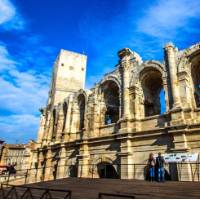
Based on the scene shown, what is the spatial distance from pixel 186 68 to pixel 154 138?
16.9 feet

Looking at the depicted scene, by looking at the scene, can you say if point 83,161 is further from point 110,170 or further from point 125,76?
point 125,76

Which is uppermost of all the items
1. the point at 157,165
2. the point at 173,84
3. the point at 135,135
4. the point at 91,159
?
the point at 173,84

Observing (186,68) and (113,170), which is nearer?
(186,68)

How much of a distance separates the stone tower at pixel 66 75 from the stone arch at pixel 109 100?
915 cm

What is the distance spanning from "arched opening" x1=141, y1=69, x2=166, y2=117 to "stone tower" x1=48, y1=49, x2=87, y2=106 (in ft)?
42.7

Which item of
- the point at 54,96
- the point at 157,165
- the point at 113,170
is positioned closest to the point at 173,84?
the point at 157,165

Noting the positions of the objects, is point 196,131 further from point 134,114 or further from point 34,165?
point 34,165

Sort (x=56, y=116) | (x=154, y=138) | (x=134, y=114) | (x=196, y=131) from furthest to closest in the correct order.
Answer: (x=56, y=116)
(x=134, y=114)
(x=154, y=138)
(x=196, y=131)

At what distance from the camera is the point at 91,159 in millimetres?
17453

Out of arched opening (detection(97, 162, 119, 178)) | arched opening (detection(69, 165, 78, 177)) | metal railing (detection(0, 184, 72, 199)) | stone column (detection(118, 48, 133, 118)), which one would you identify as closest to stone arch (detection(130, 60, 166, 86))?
stone column (detection(118, 48, 133, 118))

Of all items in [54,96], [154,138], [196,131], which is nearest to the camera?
[196,131]

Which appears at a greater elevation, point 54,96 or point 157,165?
point 54,96

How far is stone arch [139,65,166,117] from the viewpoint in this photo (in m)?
16.8

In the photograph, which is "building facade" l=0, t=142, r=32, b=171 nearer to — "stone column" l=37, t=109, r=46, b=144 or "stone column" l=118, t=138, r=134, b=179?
"stone column" l=37, t=109, r=46, b=144
